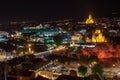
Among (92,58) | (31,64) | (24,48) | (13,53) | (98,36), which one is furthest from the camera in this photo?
(98,36)

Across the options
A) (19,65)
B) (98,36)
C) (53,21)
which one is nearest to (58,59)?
(19,65)

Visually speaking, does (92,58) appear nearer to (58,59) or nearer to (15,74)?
(58,59)

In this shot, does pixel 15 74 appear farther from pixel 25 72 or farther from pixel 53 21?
pixel 53 21

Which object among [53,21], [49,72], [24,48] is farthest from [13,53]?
[53,21]

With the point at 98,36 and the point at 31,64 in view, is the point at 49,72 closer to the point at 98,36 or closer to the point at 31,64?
the point at 31,64

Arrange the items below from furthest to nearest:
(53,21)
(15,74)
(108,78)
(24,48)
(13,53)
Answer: (53,21)
(24,48)
(13,53)
(108,78)
(15,74)

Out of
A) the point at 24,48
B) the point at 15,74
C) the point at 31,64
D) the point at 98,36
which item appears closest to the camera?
the point at 15,74

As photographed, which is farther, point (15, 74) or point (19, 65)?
point (19, 65)

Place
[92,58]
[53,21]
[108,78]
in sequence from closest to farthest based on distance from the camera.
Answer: [108,78], [92,58], [53,21]

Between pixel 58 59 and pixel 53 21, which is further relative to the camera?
pixel 53 21
